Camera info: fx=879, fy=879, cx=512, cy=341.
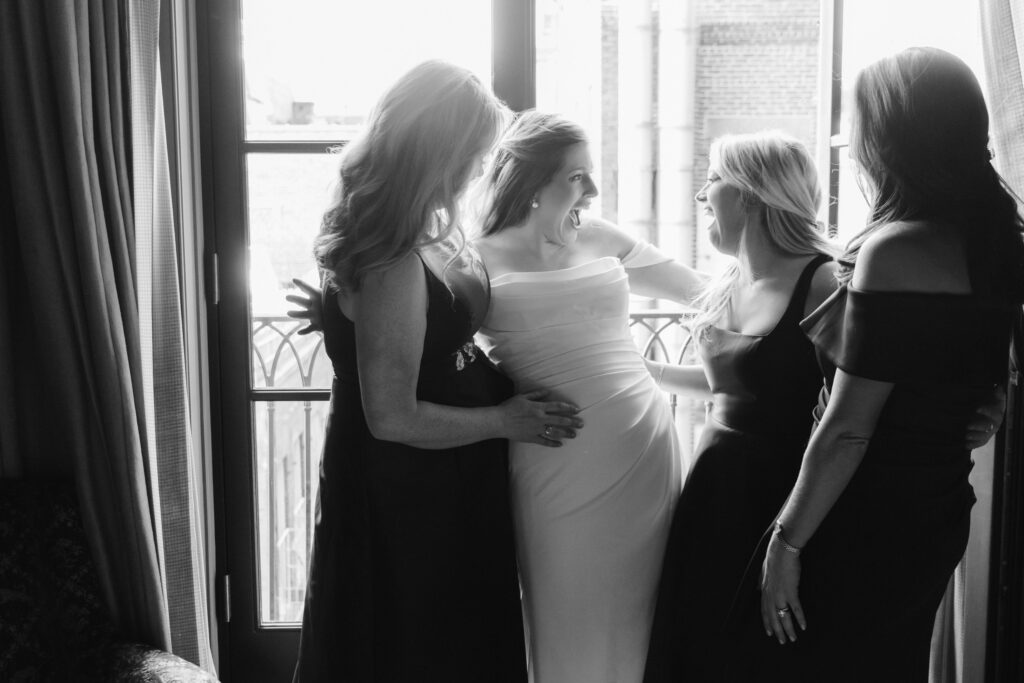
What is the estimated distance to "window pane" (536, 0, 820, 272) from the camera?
348 inches

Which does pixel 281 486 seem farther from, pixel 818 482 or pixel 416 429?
pixel 818 482

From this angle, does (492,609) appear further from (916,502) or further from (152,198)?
(152,198)

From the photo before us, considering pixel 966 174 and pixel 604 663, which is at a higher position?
pixel 966 174

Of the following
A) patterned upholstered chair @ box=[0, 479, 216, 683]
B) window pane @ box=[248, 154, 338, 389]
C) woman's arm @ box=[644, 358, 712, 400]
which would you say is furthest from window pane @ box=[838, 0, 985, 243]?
patterned upholstered chair @ box=[0, 479, 216, 683]

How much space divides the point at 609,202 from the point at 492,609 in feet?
27.5

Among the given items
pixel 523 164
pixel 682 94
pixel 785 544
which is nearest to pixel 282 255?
pixel 523 164

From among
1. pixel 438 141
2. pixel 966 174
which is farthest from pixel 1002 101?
pixel 438 141

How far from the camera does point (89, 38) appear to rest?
5.70 feet

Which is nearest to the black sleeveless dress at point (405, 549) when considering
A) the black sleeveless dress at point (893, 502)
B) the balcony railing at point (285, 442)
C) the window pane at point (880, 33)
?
the black sleeveless dress at point (893, 502)

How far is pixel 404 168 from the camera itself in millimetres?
1442

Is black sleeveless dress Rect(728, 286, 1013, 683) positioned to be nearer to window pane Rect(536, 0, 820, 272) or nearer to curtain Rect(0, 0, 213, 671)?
curtain Rect(0, 0, 213, 671)

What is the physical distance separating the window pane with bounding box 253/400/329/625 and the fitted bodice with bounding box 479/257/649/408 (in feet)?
2.69

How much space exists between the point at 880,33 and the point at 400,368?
1499 millimetres

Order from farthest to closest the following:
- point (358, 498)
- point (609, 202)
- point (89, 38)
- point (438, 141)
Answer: point (609, 202), point (89, 38), point (358, 498), point (438, 141)
